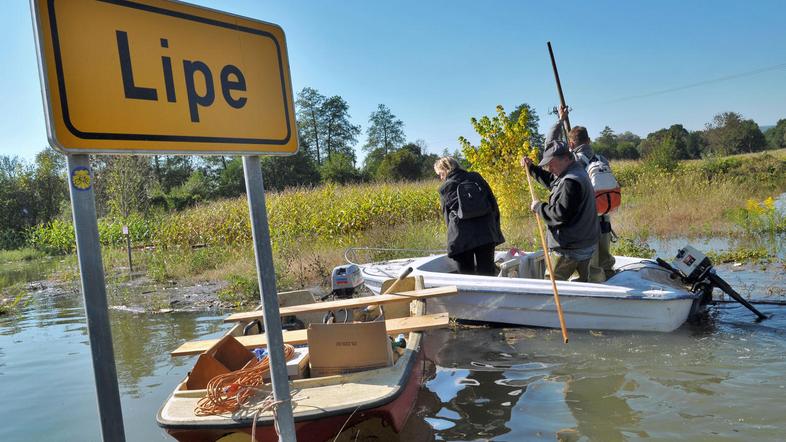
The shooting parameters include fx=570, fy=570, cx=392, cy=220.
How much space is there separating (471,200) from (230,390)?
3.90 m

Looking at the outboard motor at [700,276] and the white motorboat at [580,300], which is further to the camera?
the outboard motor at [700,276]

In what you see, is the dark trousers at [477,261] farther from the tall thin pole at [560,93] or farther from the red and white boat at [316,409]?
the red and white boat at [316,409]

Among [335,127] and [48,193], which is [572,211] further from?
[335,127]

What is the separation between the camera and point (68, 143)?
1390 millimetres

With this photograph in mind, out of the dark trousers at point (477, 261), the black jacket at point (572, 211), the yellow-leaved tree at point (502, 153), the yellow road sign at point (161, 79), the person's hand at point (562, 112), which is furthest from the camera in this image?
the yellow-leaved tree at point (502, 153)

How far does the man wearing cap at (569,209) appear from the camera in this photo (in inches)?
231

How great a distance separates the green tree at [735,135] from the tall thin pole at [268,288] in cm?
6156

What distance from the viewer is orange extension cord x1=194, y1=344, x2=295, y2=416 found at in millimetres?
3561

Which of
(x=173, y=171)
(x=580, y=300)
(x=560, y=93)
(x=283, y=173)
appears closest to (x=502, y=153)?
(x=560, y=93)

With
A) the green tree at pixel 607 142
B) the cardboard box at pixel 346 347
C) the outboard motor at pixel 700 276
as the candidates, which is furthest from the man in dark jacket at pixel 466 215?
the green tree at pixel 607 142

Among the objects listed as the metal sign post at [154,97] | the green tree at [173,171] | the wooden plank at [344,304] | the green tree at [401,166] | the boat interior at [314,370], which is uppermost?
the green tree at [173,171]

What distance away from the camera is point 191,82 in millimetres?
1672

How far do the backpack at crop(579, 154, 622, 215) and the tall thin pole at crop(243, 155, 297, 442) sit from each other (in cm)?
515

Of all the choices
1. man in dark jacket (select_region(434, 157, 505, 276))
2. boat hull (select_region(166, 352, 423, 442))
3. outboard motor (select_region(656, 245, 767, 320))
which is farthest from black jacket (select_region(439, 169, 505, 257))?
boat hull (select_region(166, 352, 423, 442))
